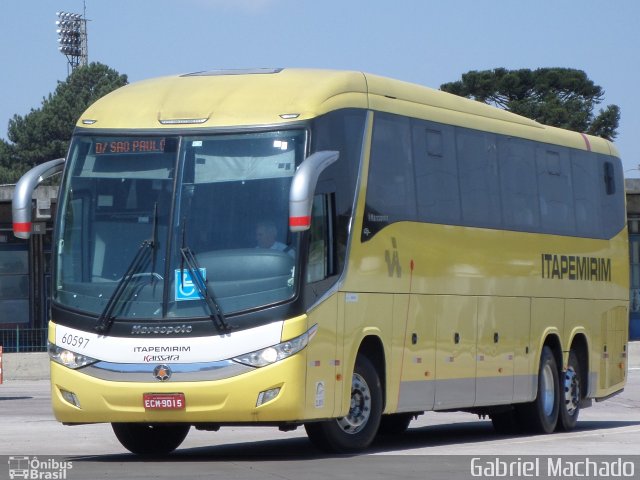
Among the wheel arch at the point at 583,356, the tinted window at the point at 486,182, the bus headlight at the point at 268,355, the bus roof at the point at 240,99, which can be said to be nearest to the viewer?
the bus headlight at the point at 268,355

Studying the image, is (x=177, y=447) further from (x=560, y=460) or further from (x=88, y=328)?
(x=560, y=460)

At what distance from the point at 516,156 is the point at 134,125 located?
20.8 feet

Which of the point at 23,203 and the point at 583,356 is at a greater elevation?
the point at 23,203

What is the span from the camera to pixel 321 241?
47.2 ft

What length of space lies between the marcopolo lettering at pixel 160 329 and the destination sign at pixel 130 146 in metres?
1.70

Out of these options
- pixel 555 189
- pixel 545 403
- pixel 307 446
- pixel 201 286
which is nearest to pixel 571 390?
pixel 545 403

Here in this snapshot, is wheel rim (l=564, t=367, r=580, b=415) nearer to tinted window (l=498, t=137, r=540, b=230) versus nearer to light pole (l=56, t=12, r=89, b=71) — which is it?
tinted window (l=498, t=137, r=540, b=230)

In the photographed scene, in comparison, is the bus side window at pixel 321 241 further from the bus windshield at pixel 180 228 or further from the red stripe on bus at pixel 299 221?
the red stripe on bus at pixel 299 221

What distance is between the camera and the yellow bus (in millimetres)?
13867

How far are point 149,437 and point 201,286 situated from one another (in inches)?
102

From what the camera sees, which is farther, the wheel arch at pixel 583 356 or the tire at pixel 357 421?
the wheel arch at pixel 583 356

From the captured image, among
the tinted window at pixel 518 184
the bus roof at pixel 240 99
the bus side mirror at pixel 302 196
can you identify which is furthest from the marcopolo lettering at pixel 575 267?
the bus side mirror at pixel 302 196

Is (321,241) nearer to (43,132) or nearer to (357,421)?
(357,421)

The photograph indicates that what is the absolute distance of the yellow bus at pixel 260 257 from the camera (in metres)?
13.9
